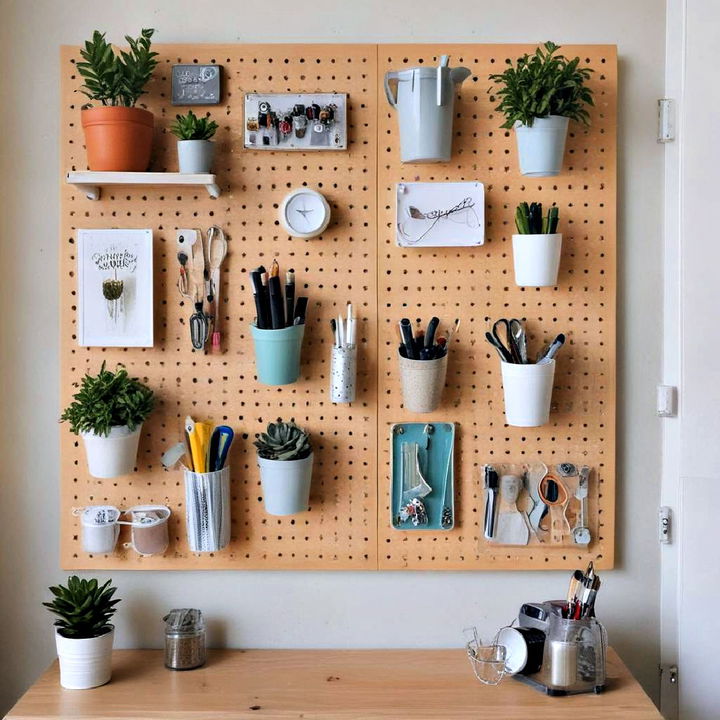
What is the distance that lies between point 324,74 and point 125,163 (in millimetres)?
439

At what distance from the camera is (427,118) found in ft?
5.50

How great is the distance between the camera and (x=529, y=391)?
5.58 ft

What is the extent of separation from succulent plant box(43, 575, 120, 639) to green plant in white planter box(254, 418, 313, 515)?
0.37m

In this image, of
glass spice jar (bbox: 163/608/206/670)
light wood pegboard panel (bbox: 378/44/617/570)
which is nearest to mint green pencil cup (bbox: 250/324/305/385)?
light wood pegboard panel (bbox: 378/44/617/570)

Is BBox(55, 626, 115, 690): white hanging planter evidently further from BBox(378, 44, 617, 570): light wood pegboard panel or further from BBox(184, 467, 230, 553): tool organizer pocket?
BBox(378, 44, 617, 570): light wood pegboard panel

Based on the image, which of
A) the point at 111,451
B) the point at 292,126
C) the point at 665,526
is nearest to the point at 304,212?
the point at 292,126

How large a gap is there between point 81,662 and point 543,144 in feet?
4.29

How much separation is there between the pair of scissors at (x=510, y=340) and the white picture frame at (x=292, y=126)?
1.62 ft

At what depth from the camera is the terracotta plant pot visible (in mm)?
1673

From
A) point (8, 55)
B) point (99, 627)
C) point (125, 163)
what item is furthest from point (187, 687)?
point (8, 55)

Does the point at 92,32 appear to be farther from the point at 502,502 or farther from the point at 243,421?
the point at 502,502

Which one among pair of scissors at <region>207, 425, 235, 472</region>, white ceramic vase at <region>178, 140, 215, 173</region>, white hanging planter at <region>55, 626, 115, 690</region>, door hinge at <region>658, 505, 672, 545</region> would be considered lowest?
white hanging planter at <region>55, 626, 115, 690</region>

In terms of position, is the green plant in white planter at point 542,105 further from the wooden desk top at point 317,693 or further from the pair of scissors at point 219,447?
the wooden desk top at point 317,693

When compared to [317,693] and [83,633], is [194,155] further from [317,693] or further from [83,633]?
[317,693]
